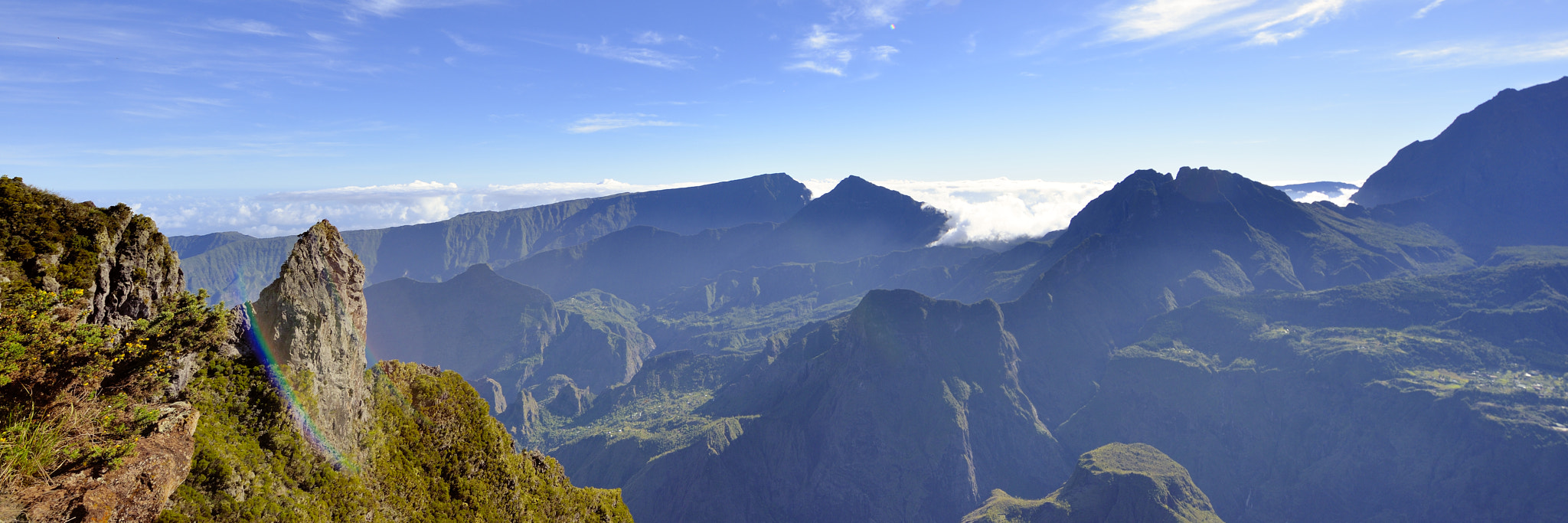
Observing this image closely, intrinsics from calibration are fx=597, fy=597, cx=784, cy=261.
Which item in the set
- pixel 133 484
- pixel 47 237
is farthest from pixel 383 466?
pixel 47 237

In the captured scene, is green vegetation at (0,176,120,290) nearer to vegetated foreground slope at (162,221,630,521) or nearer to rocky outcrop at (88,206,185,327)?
rocky outcrop at (88,206,185,327)

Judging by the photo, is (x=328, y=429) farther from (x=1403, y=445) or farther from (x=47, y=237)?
(x=1403, y=445)

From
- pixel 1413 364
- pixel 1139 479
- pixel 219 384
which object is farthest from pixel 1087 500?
pixel 219 384

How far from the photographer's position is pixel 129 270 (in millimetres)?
24203

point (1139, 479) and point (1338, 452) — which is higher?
point (1139, 479)

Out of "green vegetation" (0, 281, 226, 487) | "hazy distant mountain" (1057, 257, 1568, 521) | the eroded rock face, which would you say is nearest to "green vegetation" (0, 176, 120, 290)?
"green vegetation" (0, 281, 226, 487)

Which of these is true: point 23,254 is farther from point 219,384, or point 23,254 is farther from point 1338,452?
point 1338,452

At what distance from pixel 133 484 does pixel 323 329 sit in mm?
12464

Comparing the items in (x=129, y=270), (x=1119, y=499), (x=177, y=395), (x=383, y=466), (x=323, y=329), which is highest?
(x=129, y=270)

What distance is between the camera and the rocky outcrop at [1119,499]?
5423 inches

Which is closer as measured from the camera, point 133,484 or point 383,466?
point 133,484

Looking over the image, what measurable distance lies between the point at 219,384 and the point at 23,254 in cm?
777

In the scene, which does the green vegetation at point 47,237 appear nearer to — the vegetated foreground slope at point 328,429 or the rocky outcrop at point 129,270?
the rocky outcrop at point 129,270

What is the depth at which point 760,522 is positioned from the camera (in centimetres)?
19412
